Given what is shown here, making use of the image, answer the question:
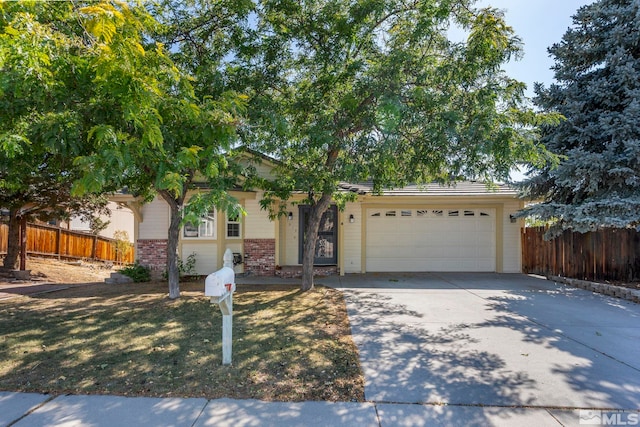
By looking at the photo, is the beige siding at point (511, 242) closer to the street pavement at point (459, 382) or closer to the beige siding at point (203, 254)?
the street pavement at point (459, 382)

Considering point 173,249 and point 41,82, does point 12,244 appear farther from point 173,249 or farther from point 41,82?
point 41,82

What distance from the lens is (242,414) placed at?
10.9ft

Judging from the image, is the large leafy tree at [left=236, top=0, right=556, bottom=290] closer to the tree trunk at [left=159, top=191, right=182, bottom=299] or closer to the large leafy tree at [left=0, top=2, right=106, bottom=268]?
the tree trunk at [left=159, top=191, right=182, bottom=299]

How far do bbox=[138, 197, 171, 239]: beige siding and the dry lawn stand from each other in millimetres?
3646

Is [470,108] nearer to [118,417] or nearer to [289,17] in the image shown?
[289,17]

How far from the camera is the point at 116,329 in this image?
5.75m

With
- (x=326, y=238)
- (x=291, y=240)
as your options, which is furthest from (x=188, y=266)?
(x=326, y=238)

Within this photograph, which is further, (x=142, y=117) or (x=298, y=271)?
(x=298, y=271)

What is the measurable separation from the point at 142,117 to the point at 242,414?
2.99m

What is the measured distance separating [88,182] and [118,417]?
212cm

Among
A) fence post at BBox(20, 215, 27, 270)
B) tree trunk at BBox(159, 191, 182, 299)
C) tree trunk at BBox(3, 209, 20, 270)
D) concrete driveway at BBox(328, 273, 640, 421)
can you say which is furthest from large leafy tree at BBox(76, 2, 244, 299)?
fence post at BBox(20, 215, 27, 270)

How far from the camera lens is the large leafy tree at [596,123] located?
9.00 metres

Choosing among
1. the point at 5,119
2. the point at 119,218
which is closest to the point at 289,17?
the point at 5,119

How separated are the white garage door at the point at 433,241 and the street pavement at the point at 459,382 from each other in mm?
5168
